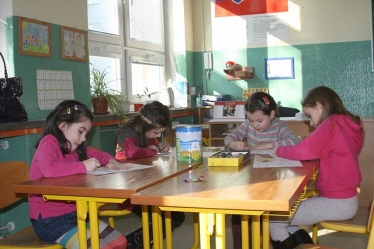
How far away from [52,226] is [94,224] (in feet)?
0.89

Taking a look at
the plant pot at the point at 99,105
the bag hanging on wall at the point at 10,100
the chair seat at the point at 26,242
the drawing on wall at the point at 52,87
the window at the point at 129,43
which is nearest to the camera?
the chair seat at the point at 26,242

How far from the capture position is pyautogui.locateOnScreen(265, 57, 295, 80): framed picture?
549 centimetres

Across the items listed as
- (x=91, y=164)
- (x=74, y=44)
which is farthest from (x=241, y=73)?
(x=91, y=164)

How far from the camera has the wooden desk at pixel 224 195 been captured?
4.18 feet

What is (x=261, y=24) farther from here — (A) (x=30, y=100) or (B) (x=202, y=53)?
(A) (x=30, y=100)

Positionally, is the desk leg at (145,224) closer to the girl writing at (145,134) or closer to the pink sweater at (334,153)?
the girl writing at (145,134)

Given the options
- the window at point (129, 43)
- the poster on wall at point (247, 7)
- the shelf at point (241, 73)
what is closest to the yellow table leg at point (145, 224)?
the window at point (129, 43)

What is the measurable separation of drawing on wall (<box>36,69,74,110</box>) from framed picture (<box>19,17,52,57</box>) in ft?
0.47

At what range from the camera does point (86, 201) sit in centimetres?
167

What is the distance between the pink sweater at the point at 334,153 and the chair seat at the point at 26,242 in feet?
3.69

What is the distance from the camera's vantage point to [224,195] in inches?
52.9

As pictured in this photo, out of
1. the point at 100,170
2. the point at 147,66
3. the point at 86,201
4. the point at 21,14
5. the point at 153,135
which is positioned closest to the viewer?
the point at 86,201

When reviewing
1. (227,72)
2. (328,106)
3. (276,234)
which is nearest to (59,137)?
(276,234)

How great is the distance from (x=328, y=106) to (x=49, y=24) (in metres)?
2.03
